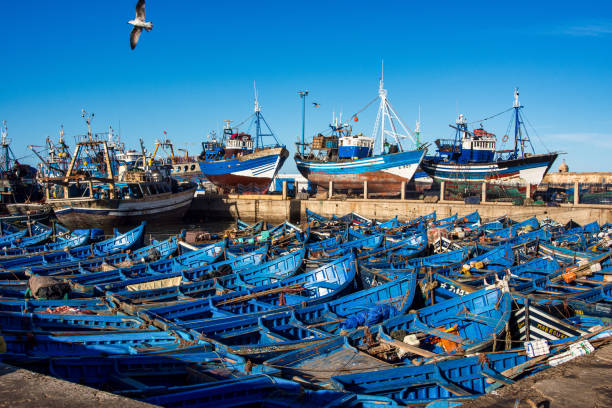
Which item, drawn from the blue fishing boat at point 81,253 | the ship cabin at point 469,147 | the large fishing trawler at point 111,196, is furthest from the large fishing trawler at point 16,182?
the ship cabin at point 469,147

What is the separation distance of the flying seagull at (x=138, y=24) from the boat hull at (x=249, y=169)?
34.1m

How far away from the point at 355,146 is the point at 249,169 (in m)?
11.5

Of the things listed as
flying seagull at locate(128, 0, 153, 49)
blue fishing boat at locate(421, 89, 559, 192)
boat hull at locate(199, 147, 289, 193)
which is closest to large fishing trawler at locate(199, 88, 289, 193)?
boat hull at locate(199, 147, 289, 193)

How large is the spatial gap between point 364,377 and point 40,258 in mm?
17129

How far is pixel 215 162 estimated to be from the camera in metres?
46.0

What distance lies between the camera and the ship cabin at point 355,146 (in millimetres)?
46188

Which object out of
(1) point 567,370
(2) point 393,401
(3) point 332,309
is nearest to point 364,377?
(2) point 393,401

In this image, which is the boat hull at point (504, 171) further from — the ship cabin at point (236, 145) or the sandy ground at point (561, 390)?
the sandy ground at point (561, 390)

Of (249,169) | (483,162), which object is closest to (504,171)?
(483,162)

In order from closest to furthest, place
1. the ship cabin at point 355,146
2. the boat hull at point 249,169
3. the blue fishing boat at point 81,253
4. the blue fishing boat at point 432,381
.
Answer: the blue fishing boat at point 432,381
the blue fishing boat at point 81,253
the boat hull at point 249,169
the ship cabin at point 355,146

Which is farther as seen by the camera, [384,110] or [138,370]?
→ [384,110]

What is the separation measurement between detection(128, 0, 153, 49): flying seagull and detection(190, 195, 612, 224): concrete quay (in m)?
27.9

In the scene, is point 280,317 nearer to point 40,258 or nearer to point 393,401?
point 393,401

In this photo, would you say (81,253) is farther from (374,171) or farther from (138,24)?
(374,171)
